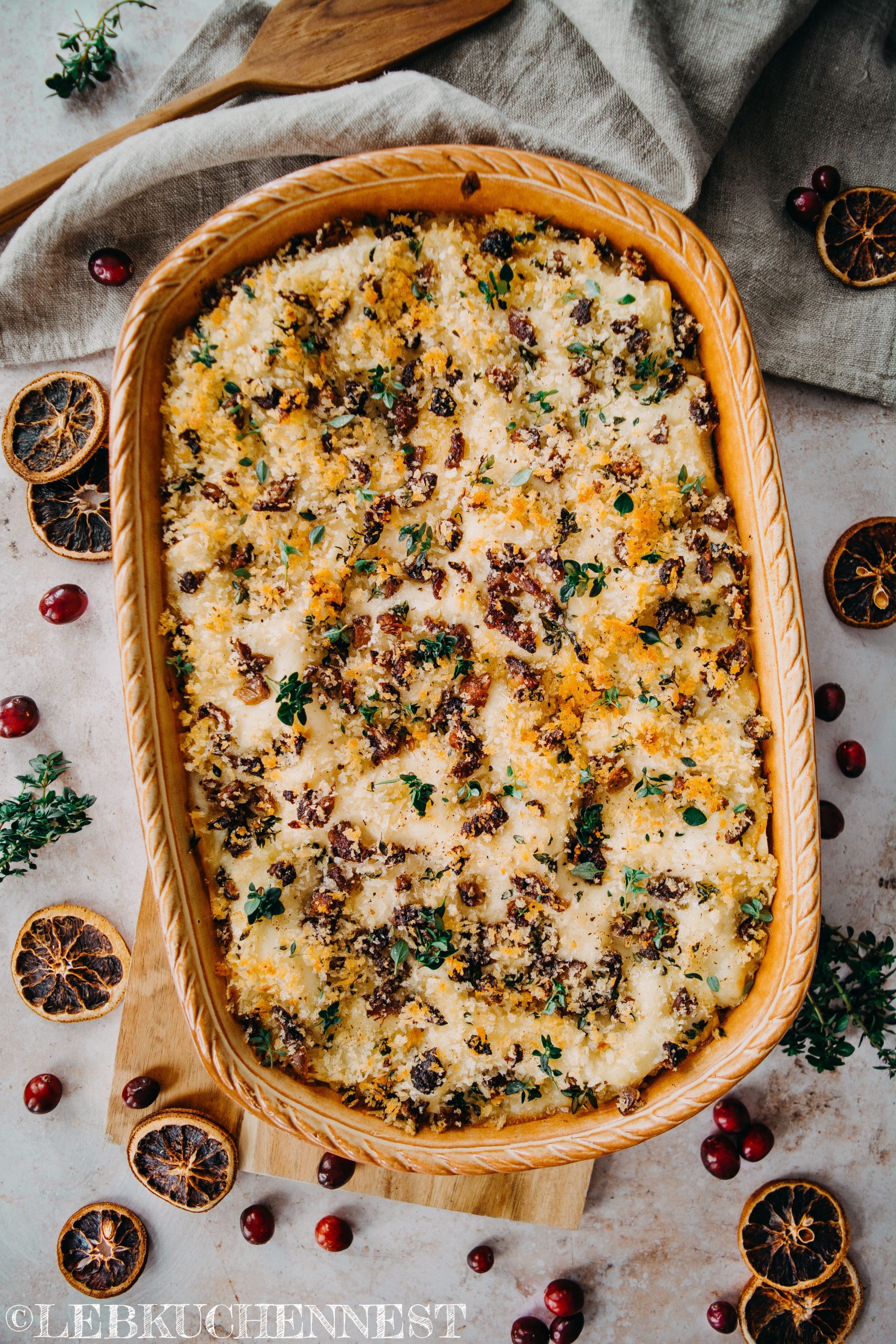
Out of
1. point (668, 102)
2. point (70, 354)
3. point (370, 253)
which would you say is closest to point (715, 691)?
point (370, 253)

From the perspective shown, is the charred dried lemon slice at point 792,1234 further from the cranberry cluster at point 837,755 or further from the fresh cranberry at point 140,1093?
the fresh cranberry at point 140,1093

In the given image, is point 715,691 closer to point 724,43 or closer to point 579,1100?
point 579,1100

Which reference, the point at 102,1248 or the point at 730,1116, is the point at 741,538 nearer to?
the point at 730,1116

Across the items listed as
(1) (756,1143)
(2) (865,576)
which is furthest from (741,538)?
(1) (756,1143)

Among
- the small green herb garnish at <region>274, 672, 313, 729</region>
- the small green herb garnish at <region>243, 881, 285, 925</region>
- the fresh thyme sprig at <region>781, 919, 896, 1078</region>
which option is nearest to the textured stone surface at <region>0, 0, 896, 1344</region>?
the fresh thyme sprig at <region>781, 919, 896, 1078</region>

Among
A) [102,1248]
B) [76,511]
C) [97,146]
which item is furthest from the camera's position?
[102,1248]
